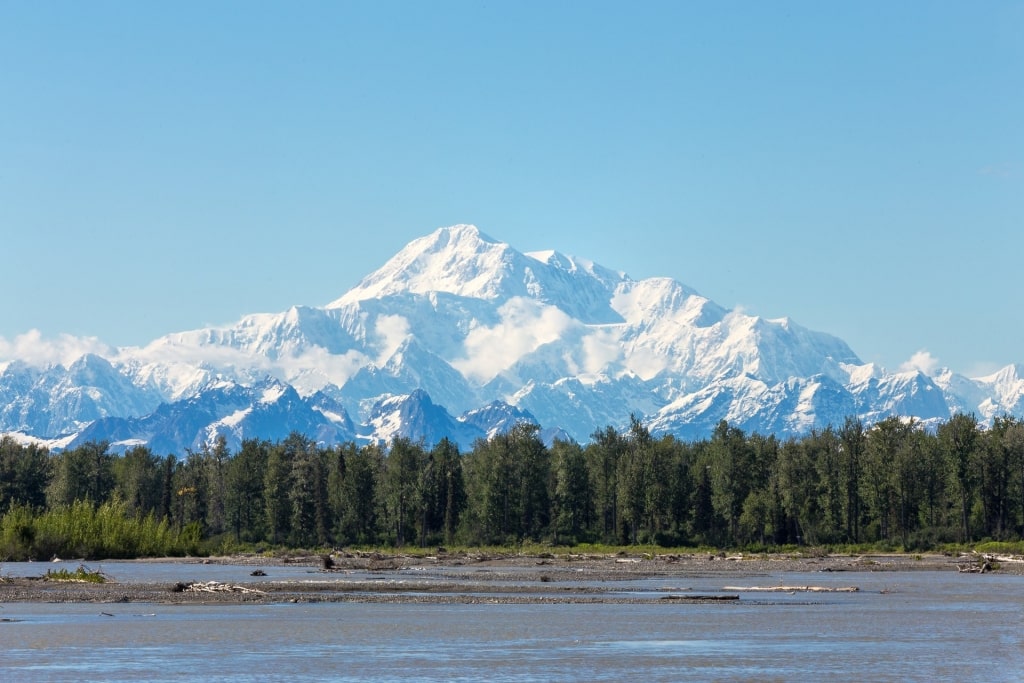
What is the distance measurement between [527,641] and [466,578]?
157 feet

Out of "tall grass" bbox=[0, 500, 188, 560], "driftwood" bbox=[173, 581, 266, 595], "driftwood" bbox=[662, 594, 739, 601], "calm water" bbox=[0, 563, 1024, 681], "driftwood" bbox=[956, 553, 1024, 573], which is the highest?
"tall grass" bbox=[0, 500, 188, 560]

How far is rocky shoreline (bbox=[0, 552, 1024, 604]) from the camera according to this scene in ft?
252

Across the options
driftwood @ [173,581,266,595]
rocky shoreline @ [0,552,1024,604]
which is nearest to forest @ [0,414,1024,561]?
rocky shoreline @ [0,552,1024,604]

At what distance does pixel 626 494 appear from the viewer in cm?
16538

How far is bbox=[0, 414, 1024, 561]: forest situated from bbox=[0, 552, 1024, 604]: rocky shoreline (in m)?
19.6

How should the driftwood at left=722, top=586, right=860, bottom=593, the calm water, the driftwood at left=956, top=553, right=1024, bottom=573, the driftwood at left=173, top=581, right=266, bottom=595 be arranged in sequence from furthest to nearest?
the driftwood at left=956, top=553, right=1024, bottom=573, the driftwood at left=722, top=586, right=860, bottom=593, the driftwood at left=173, top=581, right=266, bottom=595, the calm water

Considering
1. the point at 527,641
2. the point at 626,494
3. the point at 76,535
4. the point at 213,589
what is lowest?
the point at 527,641

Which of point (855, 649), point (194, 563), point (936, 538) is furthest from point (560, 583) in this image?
point (936, 538)

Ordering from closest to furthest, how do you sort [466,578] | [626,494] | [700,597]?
[700,597], [466,578], [626,494]

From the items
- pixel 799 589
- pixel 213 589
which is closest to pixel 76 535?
pixel 213 589

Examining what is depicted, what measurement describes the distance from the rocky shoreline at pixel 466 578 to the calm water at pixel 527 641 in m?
4.37

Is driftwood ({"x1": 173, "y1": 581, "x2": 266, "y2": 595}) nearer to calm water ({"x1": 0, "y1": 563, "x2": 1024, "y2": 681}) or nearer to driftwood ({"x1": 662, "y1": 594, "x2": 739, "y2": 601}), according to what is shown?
calm water ({"x1": 0, "y1": 563, "x2": 1024, "y2": 681})

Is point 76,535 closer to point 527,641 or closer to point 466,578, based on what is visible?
point 466,578

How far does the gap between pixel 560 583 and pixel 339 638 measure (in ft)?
123
